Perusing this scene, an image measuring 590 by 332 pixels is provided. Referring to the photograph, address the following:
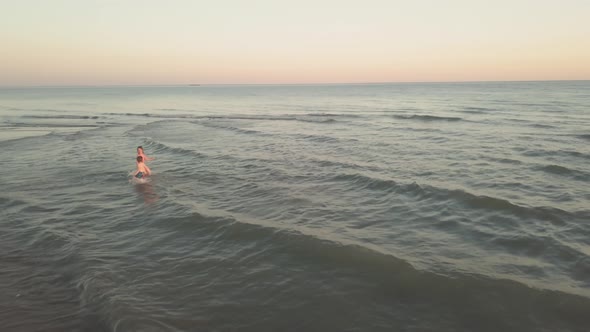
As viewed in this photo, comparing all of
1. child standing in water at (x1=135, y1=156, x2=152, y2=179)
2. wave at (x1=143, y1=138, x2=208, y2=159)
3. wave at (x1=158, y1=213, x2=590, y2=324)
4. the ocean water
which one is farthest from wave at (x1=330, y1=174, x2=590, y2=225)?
wave at (x1=143, y1=138, x2=208, y2=159)

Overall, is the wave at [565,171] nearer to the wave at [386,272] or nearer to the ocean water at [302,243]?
the ocean water at [302,243]

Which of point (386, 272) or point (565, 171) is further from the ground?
point (565, 171)

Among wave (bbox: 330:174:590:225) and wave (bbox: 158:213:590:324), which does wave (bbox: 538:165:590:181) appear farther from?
wave (bbox: 158:213:590:324)

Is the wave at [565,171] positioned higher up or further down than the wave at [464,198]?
higher up

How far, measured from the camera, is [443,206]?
1262 centimetres

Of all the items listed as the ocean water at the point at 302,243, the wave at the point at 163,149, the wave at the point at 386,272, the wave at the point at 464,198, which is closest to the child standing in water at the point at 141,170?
the ocean water at the point at 302,243

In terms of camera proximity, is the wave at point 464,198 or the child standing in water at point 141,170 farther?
the child standing in water at point 141,170

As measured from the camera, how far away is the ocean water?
22.8ft

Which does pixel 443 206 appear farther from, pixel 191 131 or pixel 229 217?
pixel 191 131

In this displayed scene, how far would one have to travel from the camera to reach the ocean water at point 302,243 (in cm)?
694

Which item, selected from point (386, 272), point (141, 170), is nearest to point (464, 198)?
point (386, 272)

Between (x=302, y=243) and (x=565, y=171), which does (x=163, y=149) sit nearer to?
(x=302, y=243)

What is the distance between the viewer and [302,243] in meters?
9.86

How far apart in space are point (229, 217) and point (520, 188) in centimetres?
1095
